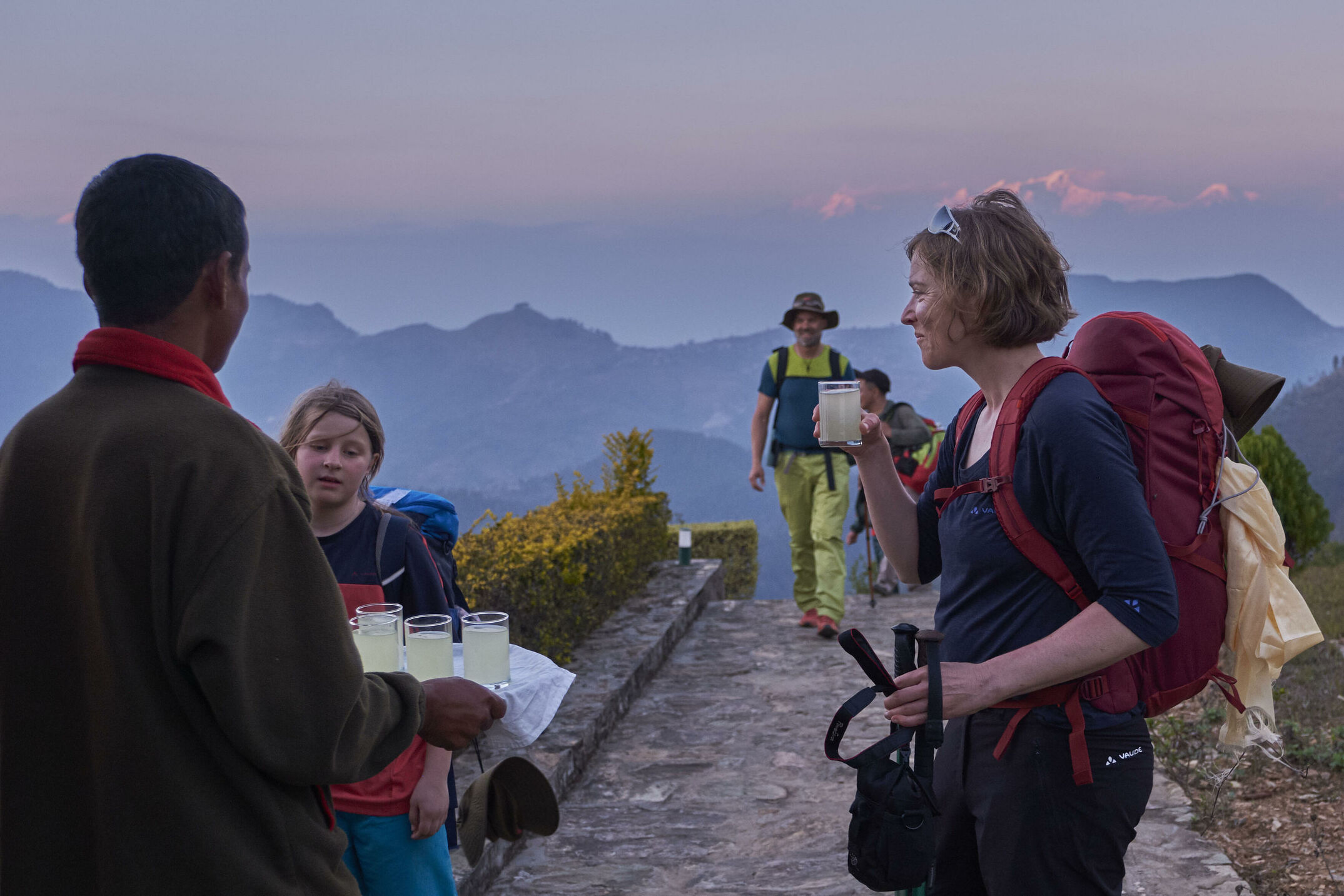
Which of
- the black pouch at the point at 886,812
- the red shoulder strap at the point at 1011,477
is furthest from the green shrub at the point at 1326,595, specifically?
the black pouch at the point at 886,812

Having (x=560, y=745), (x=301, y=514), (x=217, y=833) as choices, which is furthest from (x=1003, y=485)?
(x=560, y=745)

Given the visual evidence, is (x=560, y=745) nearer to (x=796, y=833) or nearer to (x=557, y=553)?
(x=796, y=833)

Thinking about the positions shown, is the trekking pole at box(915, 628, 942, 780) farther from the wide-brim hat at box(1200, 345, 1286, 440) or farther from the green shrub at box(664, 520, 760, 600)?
the green shrub at box(664, 520, 760, 600)

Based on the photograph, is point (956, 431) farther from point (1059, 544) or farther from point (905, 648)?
point (905, 648)

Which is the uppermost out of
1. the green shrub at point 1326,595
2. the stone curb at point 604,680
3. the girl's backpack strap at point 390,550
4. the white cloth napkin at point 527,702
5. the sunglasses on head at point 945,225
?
the sunglasses on head at point 945,225

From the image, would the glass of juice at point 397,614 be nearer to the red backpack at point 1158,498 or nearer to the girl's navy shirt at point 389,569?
the girl's navy shirt at point 389,569

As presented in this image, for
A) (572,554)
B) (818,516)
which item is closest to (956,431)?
(572,554)

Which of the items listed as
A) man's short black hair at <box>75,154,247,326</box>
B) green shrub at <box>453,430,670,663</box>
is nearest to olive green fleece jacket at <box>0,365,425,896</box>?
man's short black hair at <box>75,154,247,326</box>

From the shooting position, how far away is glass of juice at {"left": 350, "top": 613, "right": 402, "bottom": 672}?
6.95 ft

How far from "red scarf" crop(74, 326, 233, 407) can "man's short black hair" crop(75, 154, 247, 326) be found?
0.04 metres

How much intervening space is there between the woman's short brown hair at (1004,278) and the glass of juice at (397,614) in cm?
132

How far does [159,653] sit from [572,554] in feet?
18.4

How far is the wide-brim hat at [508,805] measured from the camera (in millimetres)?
2350

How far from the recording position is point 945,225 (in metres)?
2.17
